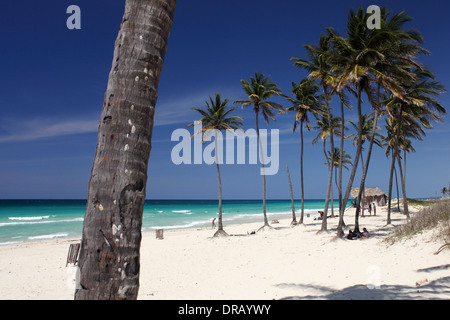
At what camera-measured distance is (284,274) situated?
373 inches

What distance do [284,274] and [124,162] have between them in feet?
28.0

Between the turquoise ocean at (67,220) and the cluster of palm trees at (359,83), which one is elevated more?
the cluster of palm trees at (359,83)

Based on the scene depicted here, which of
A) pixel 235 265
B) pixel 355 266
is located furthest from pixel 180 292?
pixel 355 266

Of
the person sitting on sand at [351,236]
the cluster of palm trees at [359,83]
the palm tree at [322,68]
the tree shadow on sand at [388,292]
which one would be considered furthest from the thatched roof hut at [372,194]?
the tree shadow on sand at [388,292]

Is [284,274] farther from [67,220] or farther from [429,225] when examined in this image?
[67,220]

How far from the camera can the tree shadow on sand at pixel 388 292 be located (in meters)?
5.88

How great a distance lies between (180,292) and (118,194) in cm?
697

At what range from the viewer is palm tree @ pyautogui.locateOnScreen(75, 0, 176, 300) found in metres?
2.21

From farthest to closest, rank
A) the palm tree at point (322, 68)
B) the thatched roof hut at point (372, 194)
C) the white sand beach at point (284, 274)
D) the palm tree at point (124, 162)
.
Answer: the thatched roof hut at point (372, 194)
the palm tree at point (322, 68)
the white sand beach at point (284, 274)
the palm tree at point (124, 162)

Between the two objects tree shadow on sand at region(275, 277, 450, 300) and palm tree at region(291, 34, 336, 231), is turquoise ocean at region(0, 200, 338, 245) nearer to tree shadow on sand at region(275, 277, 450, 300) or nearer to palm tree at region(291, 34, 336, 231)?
palm tree at region(291, 34, 336, 231)

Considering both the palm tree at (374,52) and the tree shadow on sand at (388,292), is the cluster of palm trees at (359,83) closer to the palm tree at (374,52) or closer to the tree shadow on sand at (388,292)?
the palm tree at (374,52)

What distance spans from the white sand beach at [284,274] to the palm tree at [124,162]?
18.2 feet

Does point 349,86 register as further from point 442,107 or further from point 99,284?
point 99,284

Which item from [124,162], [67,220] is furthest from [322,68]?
[67,220]
